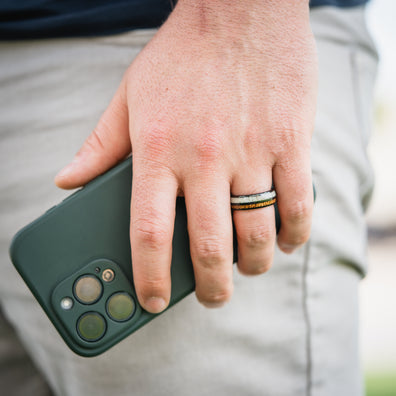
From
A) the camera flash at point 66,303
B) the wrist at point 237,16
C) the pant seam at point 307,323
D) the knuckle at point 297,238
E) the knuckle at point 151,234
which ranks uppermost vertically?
the wrist at point 237,16

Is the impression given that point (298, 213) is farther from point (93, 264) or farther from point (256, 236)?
point (93, 264)

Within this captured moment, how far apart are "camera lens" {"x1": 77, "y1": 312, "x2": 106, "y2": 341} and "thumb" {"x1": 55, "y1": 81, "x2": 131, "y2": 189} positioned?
0.71 feet

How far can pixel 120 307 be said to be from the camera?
0.63m

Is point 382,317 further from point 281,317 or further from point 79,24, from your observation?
point 79,24

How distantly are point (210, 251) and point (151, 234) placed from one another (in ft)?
0.29

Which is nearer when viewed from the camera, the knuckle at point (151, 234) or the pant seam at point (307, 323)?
the knuckle at point (151, 234)

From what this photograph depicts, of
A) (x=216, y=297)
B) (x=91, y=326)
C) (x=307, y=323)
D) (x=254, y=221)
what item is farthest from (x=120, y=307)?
(x=307, y=323)

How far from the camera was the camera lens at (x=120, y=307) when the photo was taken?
626mm

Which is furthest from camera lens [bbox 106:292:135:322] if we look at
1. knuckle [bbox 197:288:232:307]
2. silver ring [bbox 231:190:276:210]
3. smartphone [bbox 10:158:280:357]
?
silver ring [bbox 231:190:276:210]

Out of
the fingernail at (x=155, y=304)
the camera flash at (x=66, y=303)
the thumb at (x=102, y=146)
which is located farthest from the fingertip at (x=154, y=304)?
the thumb at (x=102, y=146)

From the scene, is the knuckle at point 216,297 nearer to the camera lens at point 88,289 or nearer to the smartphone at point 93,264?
the smartphone at point 93,264

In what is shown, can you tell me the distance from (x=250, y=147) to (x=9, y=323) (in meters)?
0.85

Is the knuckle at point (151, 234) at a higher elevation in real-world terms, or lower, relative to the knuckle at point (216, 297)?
higher

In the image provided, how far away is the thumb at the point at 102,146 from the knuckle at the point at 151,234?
0.49 feet
